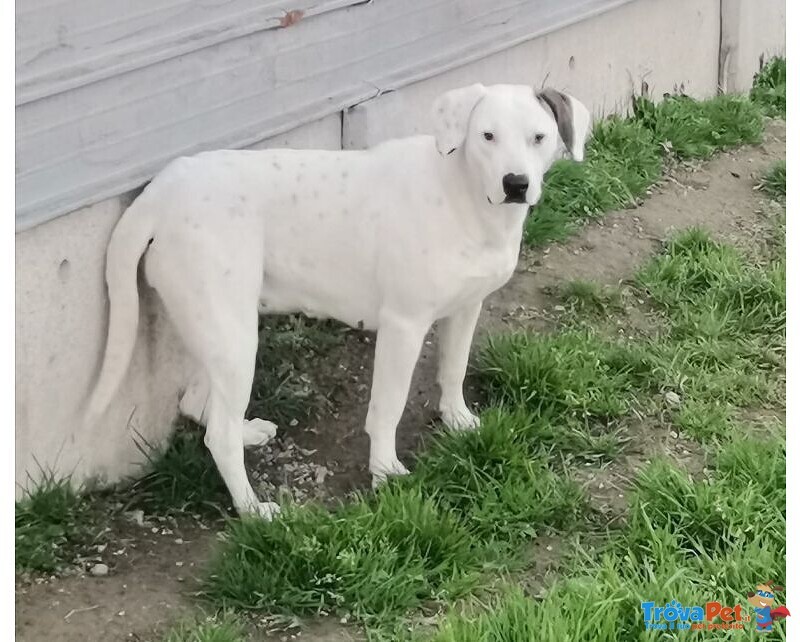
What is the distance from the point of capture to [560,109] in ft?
12.7

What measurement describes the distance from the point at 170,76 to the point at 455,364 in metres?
1.44

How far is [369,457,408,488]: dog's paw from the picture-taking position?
4039 mm

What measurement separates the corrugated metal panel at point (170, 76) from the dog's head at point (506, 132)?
0.92 metres

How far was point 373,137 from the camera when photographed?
5195mm

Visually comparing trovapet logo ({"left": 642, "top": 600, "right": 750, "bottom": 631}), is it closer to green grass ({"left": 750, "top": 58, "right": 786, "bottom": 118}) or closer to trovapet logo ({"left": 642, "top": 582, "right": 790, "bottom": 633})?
trovapet logo ({"left": 642, "top": 582, "right": 790, "bottom": 633})

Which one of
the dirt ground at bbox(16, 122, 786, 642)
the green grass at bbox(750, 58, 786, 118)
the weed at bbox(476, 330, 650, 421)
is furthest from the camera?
the green grass at bbox(750, 58, 786, 118)

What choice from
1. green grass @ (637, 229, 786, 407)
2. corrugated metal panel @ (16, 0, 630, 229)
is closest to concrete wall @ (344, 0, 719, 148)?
corrugated metal panel @ (16, 0, 630, 229)

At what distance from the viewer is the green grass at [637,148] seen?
608 centimetres

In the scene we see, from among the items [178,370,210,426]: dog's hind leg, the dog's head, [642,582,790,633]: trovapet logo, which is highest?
the dog's head

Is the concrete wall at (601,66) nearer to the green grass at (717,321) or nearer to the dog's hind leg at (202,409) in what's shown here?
the green grass at (717,321)

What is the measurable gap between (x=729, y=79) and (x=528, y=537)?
525 cm

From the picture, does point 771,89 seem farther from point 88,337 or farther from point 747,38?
point 88,337

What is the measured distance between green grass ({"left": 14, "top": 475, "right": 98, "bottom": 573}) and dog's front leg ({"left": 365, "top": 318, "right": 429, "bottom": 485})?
968 millimetres

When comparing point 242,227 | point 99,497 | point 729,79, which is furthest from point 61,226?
point 729,79
